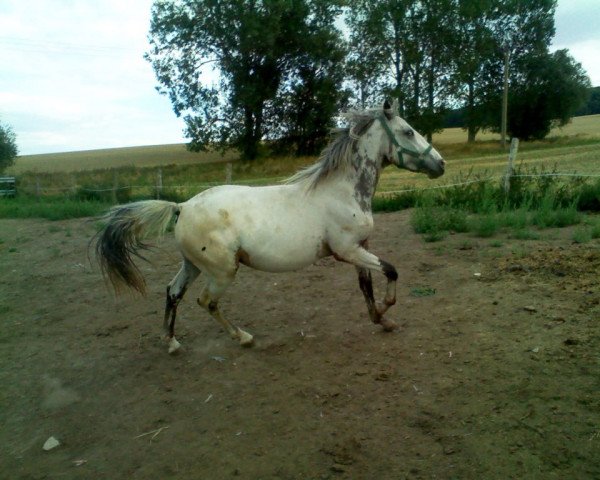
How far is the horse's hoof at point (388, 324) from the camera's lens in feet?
16.4

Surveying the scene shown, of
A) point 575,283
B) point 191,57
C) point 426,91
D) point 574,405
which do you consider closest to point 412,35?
point 426,91

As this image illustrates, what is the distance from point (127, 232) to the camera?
507cm

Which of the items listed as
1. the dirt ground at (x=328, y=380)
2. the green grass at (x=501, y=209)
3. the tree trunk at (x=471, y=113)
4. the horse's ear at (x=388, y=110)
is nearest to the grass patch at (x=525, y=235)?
the green grass at (x=501, y=209)

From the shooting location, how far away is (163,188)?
1599cm

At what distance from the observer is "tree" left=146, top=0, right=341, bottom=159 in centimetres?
3084

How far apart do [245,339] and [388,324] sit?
1.38 m

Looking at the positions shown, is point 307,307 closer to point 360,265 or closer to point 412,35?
point 360,265

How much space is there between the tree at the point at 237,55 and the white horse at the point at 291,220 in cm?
2717

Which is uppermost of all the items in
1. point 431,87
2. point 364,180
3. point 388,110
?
point 431,87

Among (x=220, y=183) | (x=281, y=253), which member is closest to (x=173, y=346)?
(x=281, y=253)

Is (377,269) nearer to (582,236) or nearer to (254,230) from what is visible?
(254,230)

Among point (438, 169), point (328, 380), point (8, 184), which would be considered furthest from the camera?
point (8, 184)

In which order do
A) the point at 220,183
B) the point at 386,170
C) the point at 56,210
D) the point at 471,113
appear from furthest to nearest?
1. the point at 471,113
2. the point at 386,170
3. the point at 220,183
4. the point at 56,210

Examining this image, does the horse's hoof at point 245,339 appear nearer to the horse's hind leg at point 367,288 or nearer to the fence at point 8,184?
the horse's hind leg at point 367,288
